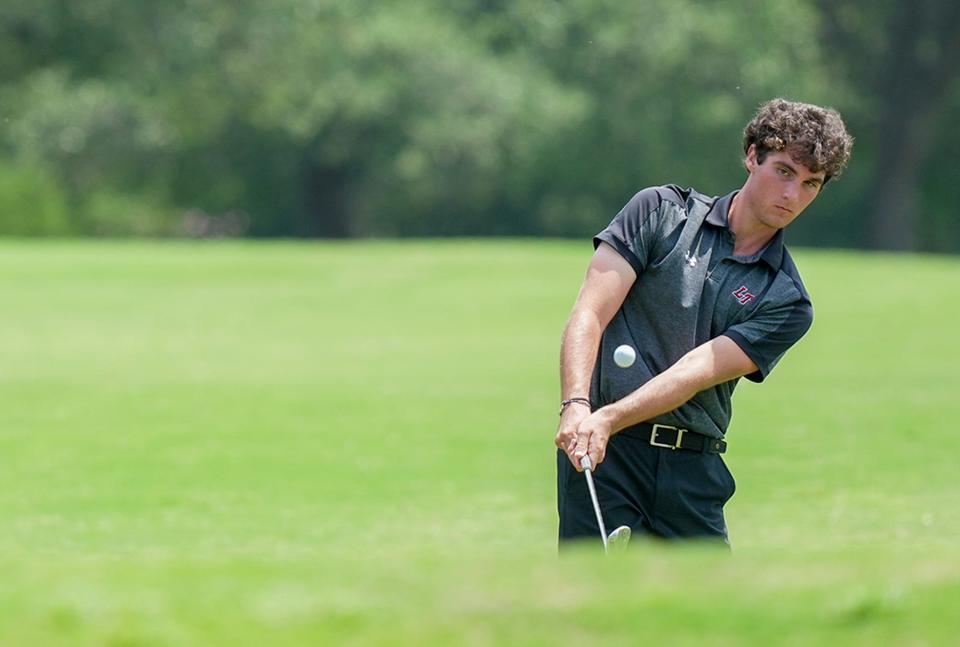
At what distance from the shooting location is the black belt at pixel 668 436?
539 cm

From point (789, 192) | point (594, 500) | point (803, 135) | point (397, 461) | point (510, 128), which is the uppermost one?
point (803, 135)

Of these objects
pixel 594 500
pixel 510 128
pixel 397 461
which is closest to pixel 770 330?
pixel 594 500

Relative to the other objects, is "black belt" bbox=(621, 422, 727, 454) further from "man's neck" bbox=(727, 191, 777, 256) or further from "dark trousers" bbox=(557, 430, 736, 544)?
"man's neck" bbox=(727, 191, 777, 256)

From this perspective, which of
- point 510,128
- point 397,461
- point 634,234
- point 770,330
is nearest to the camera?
point 634,234

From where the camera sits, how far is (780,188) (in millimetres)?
5281

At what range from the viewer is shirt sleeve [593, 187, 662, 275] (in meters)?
5.25

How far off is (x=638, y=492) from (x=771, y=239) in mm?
929

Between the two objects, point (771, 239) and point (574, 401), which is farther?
point (771, 239)

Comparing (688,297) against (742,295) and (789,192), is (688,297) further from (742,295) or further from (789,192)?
(789,192)

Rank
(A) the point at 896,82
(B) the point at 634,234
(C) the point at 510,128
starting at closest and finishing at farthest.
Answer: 1. (B) the point at 634,234
2. (C) the point at 510,128
3. (A) the point at 896,82

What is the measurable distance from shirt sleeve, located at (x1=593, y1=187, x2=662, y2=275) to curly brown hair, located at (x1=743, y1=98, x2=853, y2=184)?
0.41m

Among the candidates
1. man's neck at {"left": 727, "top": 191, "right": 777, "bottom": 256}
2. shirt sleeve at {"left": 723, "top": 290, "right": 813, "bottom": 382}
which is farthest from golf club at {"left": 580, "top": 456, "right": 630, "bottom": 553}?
man's neck at {"left": 727, "top": 191, "right": 777, "bottom": 256}

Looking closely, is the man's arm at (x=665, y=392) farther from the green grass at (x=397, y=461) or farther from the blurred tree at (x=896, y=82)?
the blurred tree at (x=896, y=82)

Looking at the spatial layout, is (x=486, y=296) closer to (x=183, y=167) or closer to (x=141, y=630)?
(x=141, y=630)
